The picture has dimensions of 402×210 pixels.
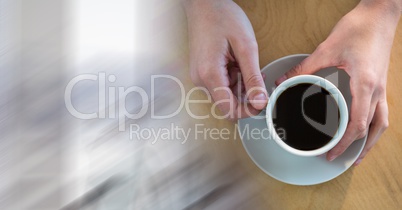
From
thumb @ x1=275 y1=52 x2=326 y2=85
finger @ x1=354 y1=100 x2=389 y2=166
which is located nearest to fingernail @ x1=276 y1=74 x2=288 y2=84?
thumb @ x1=275 y1=52 x2=326 y2=85

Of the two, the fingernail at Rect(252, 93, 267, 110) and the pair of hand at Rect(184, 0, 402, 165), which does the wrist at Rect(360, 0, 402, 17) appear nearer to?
the pair of hand at Rect(184, 0, 402, 165)

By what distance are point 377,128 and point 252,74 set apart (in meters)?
0.18

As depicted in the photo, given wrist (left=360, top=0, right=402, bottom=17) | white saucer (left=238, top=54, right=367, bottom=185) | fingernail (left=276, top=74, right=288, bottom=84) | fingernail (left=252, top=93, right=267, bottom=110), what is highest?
wrist (left=360, top=0, right=402, bottom=17)

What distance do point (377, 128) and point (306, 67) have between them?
0.41ft

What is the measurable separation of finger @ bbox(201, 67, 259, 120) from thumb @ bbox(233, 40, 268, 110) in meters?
0.03

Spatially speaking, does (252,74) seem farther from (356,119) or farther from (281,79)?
(356,119)

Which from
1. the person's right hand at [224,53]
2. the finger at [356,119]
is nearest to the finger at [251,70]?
the person's right hand at [224,53]

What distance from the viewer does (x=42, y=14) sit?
0.55 metres

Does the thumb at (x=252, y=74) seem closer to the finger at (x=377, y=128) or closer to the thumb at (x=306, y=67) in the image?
the thumb at (x=306, y=67)

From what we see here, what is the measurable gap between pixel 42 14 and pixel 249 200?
0.38 m

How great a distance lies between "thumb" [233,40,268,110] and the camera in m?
0.48

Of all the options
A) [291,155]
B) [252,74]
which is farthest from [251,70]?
[291,155]

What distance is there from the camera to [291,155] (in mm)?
530

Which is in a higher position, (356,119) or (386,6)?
(386,6)
